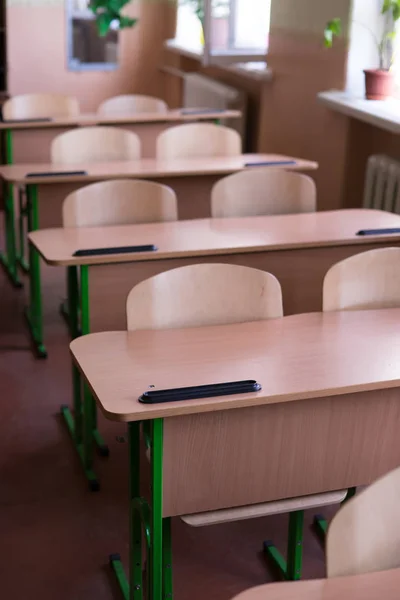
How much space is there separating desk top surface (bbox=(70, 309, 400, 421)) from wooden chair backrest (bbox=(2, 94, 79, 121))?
11.3ft

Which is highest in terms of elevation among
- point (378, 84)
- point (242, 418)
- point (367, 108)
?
point (378, 84)

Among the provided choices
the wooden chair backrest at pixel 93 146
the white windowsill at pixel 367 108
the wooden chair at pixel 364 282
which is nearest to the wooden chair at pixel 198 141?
the wooden chair backrest at pixel 93 146

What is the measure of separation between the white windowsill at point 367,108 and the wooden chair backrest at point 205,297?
1953mm

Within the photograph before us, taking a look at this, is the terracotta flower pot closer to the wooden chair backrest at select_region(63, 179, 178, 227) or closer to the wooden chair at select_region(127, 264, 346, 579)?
the wooden chair backrest at select_region(63, 179, 178, 227)

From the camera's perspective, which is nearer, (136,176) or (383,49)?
(136,176)

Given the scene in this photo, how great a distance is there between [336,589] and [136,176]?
121 inches

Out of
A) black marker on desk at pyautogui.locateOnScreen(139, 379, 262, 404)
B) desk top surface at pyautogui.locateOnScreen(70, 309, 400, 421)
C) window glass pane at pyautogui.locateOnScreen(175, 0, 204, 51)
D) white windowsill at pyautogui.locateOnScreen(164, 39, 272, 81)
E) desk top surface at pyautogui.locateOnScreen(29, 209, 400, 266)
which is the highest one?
window glass pane at pyautogui.locateOnScreen(175, 0, 204, 51)

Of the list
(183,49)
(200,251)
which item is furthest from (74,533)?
(183,49)

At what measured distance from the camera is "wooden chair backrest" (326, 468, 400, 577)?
135 cm

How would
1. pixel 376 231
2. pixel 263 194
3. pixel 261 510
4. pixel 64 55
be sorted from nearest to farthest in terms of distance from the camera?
pixel 261 510 < pixel 376 231 < pixel 263 194 < pixel 64 55

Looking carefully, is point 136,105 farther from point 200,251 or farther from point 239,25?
point 200,251

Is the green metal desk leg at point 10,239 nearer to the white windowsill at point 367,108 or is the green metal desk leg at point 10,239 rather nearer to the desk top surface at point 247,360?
the white windowsill at point 367,108

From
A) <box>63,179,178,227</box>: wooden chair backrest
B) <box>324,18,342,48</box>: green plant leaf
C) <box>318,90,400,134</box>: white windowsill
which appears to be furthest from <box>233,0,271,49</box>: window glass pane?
<box>63,179,178,227</box>: wooden chair backrest

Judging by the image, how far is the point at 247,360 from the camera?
2139 millimetres
